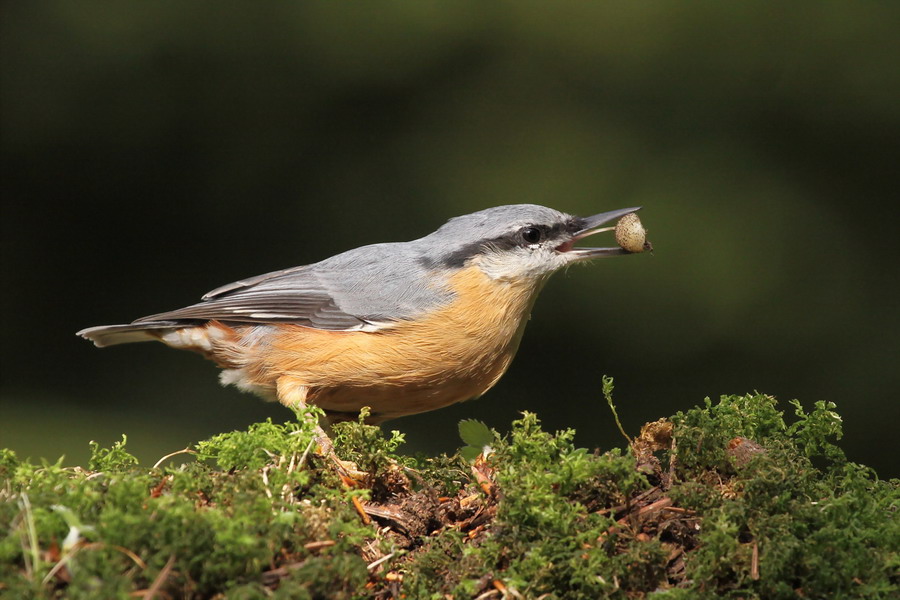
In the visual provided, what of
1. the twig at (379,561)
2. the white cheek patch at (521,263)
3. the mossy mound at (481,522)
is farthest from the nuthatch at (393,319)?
the twig at (379,561)

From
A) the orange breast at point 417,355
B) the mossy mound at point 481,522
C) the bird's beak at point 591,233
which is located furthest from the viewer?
the bird's beak at point 591,233

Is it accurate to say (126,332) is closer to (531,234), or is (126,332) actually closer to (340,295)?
(340,295)

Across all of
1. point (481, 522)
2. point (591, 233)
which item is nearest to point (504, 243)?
point (591, 233)

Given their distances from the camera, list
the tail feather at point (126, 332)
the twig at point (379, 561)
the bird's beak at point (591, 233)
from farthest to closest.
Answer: the tail feather at point (126, 332)
the bird's beak at point (591, 233)
the twig at point (379, 561)

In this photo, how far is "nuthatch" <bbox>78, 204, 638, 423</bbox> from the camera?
278 centimetres

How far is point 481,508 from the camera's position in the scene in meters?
1.77

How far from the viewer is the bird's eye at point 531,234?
295 centimetres

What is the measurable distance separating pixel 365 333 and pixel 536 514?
1.41m

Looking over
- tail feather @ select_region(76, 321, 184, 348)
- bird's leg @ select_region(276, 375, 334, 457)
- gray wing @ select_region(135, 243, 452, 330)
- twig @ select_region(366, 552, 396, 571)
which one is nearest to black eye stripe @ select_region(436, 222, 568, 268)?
gray wing @ select_region(135, 243, 452, 330)

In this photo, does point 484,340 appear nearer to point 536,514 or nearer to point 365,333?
point 365,333

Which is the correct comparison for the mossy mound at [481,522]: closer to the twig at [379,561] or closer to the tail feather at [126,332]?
the twig at [379,561]

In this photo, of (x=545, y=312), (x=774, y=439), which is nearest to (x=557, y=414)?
(x=545, y=312)

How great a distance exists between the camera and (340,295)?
3.06 m

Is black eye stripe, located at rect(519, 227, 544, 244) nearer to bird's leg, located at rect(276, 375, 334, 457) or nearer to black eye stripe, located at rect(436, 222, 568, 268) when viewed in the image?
black eye stripe, located at rect(436, 222, 568, 268)
